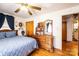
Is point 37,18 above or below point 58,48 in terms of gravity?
above

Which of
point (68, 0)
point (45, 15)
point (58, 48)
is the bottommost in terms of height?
point (58, 48)

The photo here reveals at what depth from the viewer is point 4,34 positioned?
2.43 metres

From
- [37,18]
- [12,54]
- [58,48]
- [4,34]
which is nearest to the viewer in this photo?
[12,54]

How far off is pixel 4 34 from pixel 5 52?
1.36 meters

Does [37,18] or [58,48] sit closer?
[37,18]

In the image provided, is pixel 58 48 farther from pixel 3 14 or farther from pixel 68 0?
pixel 3 14

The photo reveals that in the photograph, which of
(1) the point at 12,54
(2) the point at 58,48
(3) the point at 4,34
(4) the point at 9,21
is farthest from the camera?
(3) the point at 4,34

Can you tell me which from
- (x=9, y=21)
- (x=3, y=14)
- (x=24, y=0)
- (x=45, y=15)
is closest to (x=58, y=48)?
(x=45, y=15)

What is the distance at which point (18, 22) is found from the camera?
1.84m

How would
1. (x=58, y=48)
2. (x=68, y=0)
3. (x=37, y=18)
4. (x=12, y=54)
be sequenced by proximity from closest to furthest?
(x=68, y=0) → (x=12, y=54) → (x=37, y=18) → (x=58, y=48)

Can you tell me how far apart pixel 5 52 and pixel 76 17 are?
1.34m

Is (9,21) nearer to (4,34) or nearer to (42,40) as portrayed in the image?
(4,34)

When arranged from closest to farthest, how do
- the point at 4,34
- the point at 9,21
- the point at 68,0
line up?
the point at 68,0 → the point at 9,21 → the point at 4,34

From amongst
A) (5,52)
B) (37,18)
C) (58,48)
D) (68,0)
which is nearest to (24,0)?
(37,18)
